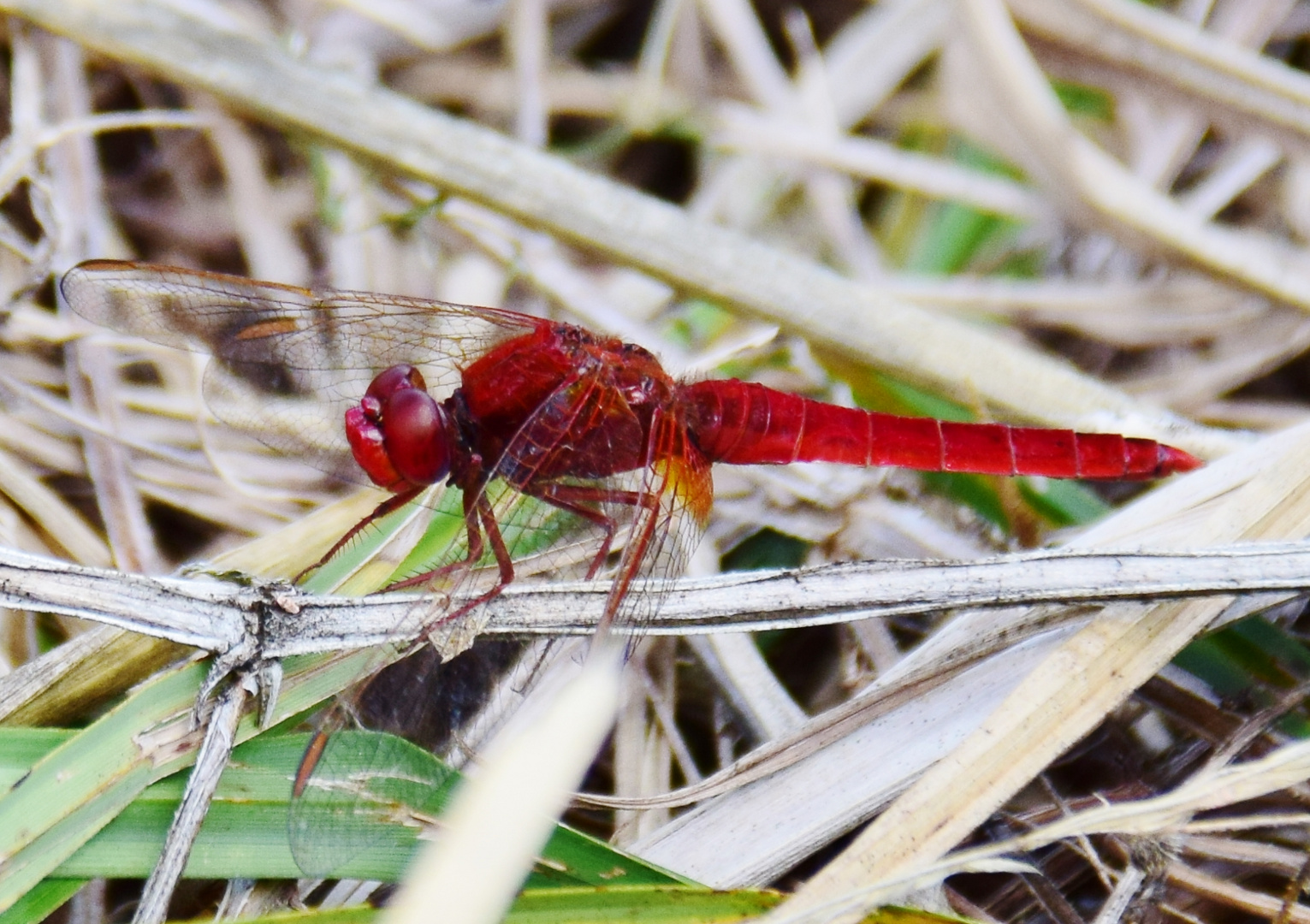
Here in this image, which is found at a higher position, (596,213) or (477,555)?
(596,213)

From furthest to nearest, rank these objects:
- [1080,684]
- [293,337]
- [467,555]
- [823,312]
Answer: [823,312] < [293,337] < [467,555] < [1080,684]

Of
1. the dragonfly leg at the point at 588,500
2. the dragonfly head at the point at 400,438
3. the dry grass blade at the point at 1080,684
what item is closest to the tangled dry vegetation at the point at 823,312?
the dry grass blade at the point at 1080,684

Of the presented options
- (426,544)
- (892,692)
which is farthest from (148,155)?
(892,692)

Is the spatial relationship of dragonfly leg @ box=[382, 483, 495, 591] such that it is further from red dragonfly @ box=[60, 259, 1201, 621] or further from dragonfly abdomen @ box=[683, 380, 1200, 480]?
dragonfly abdomen @ box=[683, 380, 1200, 480]

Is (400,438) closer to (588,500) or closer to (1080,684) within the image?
(588,500)

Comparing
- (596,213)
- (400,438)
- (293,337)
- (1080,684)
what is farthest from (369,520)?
(1080,684)

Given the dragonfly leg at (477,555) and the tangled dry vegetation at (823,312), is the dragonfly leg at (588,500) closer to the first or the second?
the dragonfly leg at (477,555)
